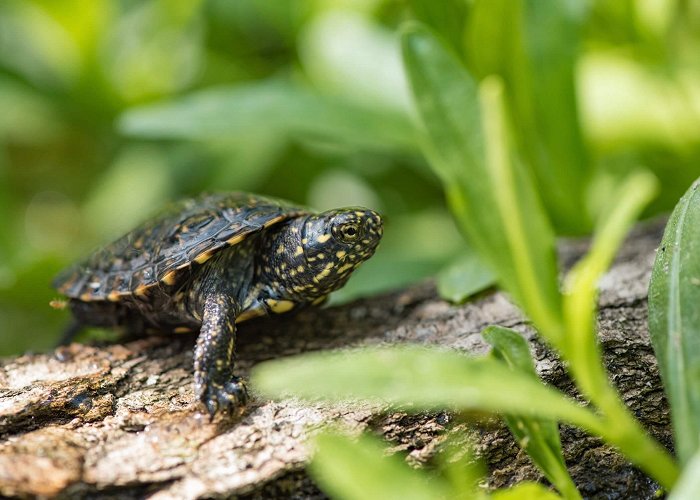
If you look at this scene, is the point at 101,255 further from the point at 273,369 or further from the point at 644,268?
the point at 644,268

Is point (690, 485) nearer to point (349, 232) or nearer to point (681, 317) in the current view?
point (681, 317)

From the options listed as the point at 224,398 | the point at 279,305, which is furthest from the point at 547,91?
the point at 224,398

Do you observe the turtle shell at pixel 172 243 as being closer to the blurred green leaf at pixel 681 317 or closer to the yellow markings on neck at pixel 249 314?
the yellow markings on neck at pixel 249 314

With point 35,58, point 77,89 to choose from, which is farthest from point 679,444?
point 35,58

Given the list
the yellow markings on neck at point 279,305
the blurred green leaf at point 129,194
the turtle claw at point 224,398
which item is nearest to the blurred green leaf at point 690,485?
the turtle claw at point 224,398

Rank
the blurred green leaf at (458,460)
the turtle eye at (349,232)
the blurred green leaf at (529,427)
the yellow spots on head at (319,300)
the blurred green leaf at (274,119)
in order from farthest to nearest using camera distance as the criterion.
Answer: the blurred green leaf at (274,119), the yellow spots on head at (319,300), the turtle eye at (349,232), the blurred green leaf at (458,460), the blurred green leaf at (529,427)

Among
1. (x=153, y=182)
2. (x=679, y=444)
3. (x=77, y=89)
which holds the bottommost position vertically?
(x=679, y=444)
